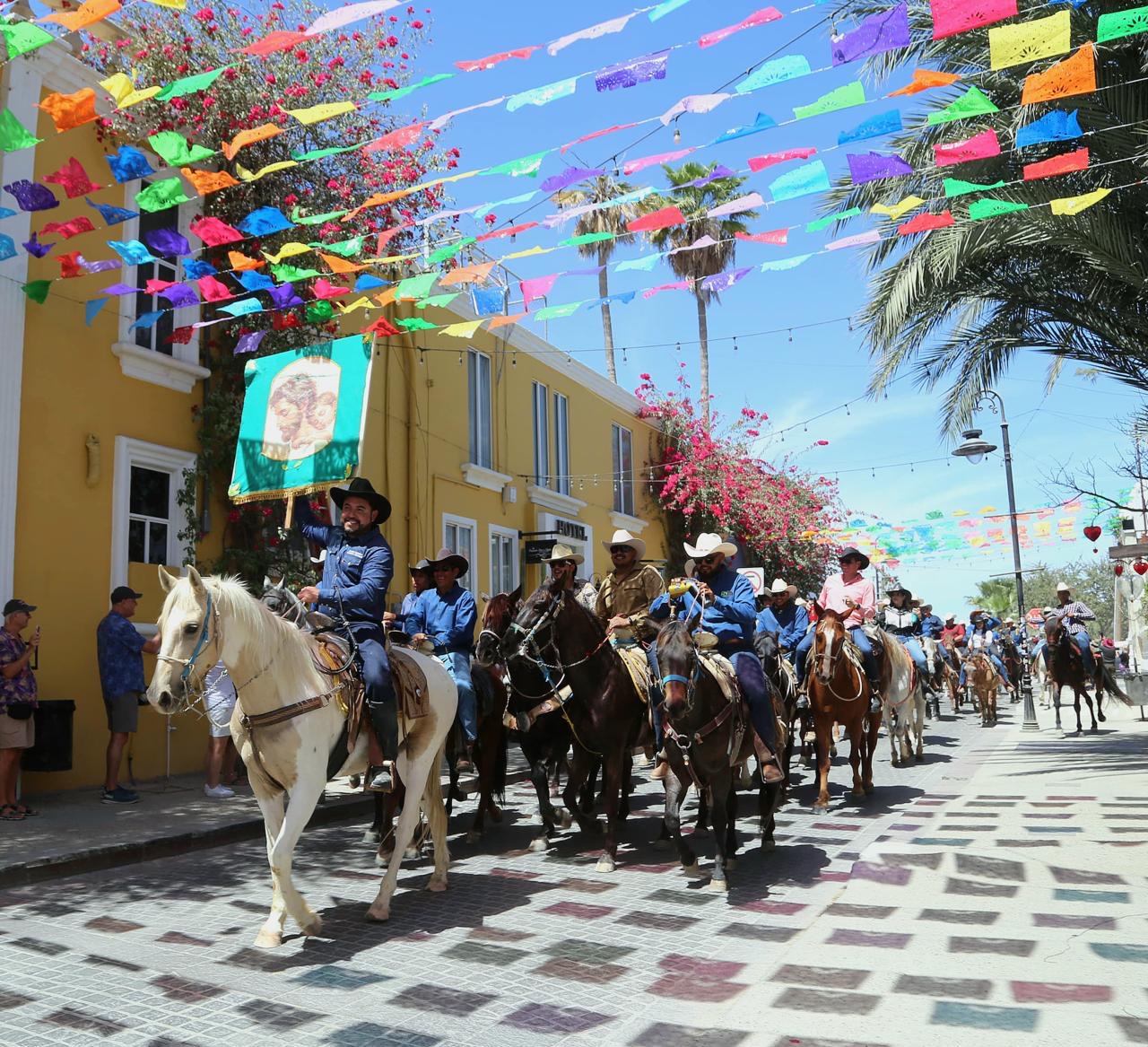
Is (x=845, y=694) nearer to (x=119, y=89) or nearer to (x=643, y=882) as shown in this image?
(x=643, y=882)

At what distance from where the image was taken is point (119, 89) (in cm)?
895

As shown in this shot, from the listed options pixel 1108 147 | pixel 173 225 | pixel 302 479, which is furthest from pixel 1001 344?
pixel 173 225

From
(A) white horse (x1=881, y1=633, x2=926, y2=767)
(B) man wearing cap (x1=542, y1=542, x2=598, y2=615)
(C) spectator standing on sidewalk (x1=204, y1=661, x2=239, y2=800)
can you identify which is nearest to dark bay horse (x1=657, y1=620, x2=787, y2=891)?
(B) man wearing cap (x1=542, y1=542, x2=598, y2=615)

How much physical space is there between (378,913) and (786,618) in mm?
7174

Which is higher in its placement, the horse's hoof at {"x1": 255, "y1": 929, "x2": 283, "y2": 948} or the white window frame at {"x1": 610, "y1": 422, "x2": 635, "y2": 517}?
the white window frame at {"x1": 610, "y1": 422, "x2": 635, "y2": 517}

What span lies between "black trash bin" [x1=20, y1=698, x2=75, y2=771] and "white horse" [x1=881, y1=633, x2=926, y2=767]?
29.2ft

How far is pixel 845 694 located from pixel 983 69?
23.2 ft

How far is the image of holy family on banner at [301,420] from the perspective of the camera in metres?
10.7

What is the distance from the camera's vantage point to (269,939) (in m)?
5.41

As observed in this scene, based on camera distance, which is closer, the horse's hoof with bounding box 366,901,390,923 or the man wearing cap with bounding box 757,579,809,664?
the horse's hoof with bounding box 366,901,390,923

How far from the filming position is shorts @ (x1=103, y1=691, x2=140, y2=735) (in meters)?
9.95

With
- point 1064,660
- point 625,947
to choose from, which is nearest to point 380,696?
point 625,947

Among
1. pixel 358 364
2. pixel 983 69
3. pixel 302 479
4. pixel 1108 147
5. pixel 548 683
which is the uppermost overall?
pixel 983 69

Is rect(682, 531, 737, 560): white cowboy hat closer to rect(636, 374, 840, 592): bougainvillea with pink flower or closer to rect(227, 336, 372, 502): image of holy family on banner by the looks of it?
rect(227, 336, 372, 502): image of holy family on banner
